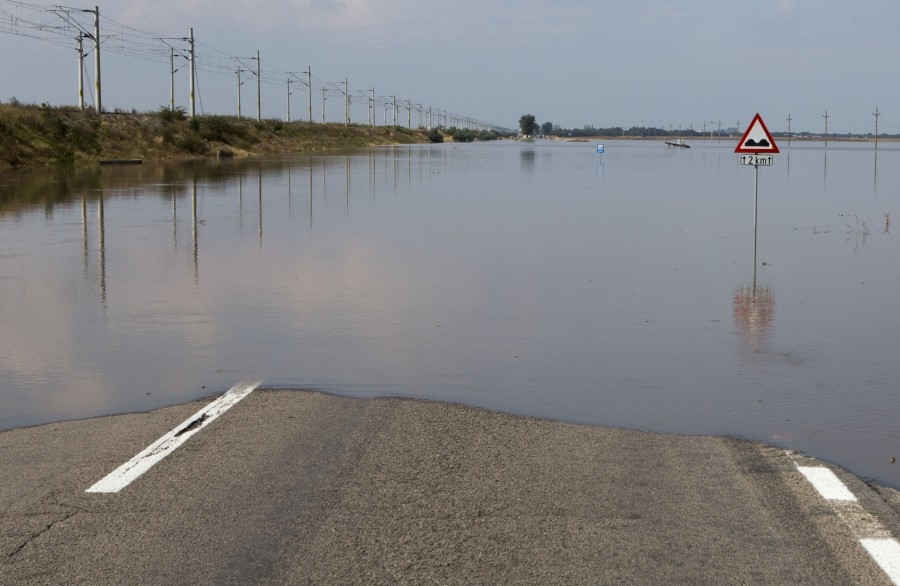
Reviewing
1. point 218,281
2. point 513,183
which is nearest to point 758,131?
point 218,281

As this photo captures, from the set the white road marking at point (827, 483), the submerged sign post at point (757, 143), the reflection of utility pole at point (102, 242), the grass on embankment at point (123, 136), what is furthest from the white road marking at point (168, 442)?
the grass on embankment at point (123, 136)

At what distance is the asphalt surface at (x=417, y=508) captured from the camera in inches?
186

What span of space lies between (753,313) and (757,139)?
4.96m

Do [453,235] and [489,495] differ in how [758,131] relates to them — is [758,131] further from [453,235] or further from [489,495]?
[489,495]

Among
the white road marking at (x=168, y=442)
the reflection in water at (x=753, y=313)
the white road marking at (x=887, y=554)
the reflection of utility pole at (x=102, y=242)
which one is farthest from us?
the reflection of utility pole at (x=102, y=242)

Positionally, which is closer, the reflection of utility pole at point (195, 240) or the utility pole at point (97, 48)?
the reflection of utility pole at point (195, 240)

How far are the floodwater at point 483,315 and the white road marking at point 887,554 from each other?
1314 mm

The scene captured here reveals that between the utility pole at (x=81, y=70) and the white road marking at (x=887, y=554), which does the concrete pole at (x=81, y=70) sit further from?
the white road marking at (x=887, y=554)

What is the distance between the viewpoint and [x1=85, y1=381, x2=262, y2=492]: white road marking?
595cm

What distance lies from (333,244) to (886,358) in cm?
1086

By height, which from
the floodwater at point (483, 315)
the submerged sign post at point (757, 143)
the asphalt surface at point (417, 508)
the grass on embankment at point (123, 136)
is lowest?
the asphalt surface at point (417, 508)

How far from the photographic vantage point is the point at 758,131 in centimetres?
1609

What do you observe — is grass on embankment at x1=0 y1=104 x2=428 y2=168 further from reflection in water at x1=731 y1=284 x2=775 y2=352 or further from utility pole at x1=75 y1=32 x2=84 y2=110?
reflection in water at x1=731 y1=284 x2=775 y2=352

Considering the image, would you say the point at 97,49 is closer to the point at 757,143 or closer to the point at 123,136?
the point at 123,136
